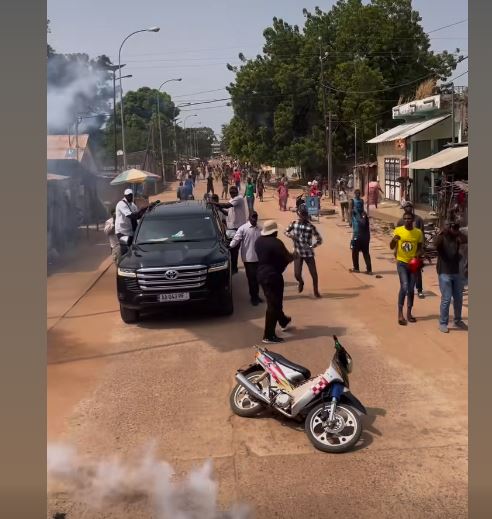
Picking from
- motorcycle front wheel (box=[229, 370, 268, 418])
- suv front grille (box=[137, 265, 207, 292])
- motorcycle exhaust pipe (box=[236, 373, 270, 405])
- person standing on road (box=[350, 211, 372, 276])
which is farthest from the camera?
person standing on road (box=[350, 211, 372, 276])

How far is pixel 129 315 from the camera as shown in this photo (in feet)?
30.8

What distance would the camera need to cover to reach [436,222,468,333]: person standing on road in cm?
809

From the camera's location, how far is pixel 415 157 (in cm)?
2606

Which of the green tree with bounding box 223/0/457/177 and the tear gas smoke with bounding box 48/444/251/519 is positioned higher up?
the green tree with bounding box 223/0/457/177

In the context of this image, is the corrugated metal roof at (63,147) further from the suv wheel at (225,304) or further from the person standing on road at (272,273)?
the person standing on road at (272,273)

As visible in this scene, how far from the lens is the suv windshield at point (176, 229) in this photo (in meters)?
10.1

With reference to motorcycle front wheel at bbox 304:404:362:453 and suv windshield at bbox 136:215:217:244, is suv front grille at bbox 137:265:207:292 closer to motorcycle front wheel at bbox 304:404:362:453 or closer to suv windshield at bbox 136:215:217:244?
suv windshield at bbox 136:215:217:244

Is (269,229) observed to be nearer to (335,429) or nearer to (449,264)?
(449,264)

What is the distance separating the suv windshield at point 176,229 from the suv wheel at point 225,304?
117 centimetres

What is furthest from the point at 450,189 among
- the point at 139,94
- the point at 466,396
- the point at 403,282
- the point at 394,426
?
the point at 139,94

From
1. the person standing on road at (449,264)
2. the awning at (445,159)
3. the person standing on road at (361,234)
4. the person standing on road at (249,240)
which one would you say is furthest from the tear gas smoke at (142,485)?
the awning at (445,159)

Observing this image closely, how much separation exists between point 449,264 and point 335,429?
12.2 feet

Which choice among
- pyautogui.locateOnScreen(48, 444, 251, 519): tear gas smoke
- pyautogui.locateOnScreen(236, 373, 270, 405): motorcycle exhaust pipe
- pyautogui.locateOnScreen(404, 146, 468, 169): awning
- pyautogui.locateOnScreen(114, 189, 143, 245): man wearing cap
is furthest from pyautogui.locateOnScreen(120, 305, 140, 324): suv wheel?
pyautogui.locateOnScreen(404, 146, 468, 169): awning

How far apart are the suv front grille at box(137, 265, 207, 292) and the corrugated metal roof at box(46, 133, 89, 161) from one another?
11203mm
